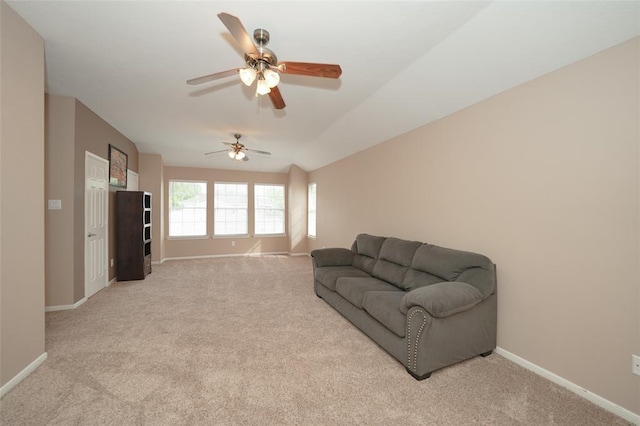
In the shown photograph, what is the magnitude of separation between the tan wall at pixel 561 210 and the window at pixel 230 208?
6.00 meters

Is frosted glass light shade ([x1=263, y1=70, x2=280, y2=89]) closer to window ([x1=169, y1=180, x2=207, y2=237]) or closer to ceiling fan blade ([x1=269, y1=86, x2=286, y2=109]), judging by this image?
ceiling fan blade ([x1=269, y1=86, x2=286, y2=109])

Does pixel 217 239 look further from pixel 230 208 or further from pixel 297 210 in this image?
pixel 297 210

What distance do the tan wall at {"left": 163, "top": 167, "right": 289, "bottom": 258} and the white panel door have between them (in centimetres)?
271

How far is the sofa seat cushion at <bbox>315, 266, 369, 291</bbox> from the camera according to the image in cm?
352

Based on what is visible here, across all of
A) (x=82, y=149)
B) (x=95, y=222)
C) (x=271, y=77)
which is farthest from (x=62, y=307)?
(x=271, y=77)

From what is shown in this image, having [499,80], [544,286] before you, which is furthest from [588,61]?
[544,286]

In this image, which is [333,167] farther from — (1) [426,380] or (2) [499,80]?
(1) [426,380]

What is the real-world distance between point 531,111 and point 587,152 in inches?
22.5

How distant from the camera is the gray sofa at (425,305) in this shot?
209 cm

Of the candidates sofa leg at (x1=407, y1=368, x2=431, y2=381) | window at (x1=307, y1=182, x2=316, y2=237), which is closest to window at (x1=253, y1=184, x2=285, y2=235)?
window at (x1=307, y1=182, x2=316, y2=237)

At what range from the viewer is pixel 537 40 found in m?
1.96

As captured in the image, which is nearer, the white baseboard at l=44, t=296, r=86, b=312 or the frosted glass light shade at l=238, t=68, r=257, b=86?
the frosted glass light shade at l=238, t=68, r=257, b=86

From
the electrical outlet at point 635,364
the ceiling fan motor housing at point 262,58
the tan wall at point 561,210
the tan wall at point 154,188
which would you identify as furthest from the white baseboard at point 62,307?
the electrical outlet at point 635,364

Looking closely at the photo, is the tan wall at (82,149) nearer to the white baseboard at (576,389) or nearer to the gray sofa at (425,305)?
the gray sofa at (425,305)
